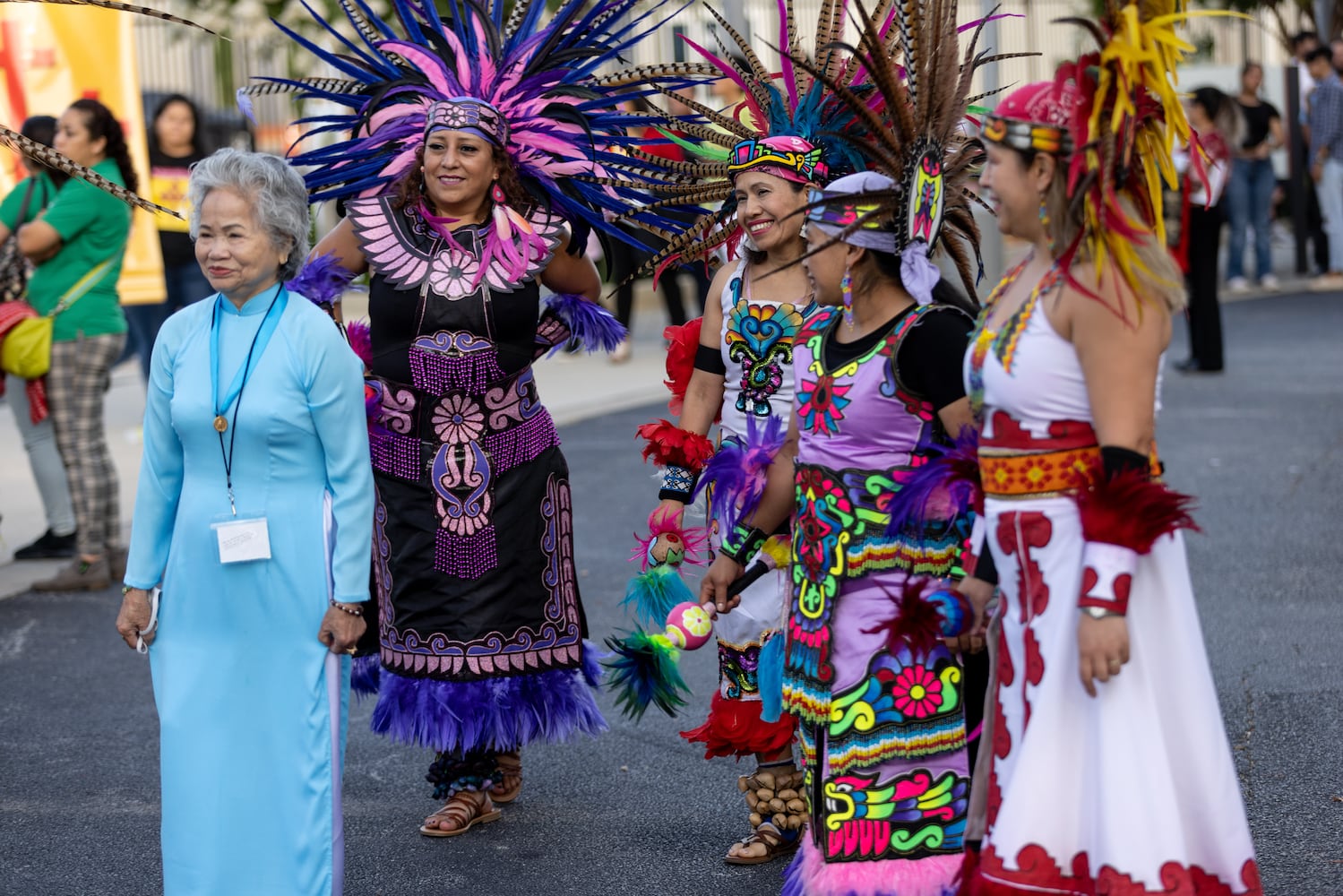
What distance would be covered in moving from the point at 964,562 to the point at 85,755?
10.6ft

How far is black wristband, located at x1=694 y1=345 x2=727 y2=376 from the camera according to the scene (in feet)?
14.7

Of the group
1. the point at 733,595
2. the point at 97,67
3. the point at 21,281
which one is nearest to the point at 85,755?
the point at 733,595

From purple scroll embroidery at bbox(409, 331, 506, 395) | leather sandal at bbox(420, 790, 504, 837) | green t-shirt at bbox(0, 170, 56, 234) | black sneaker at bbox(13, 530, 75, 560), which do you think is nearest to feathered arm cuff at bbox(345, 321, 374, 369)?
purple scroll embroidery at bbox(409, 331, 506, 395)

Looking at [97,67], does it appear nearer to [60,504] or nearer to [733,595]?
[60,504]

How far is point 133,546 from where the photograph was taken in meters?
3.80

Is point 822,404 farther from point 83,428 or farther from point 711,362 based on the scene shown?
point 83,428

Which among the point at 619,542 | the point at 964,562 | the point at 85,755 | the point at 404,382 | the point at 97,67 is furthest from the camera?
the point at 97,67

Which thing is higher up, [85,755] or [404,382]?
[404,382]

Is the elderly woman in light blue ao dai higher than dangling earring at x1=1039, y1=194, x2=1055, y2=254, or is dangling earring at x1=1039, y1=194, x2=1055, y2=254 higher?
dangling earring at x1=1039, y1=194, x2=1055, y2=254

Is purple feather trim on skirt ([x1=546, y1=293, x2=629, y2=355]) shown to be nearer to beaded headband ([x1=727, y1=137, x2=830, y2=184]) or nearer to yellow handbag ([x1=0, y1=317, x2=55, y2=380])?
beaded headband ([x1=727, y1=137, x2=830, y2=184])

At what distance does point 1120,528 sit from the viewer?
2.97 m

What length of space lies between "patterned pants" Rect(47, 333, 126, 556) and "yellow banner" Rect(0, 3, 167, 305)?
145cm

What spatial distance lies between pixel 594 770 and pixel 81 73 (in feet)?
19.4

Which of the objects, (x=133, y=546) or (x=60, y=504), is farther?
(x=60, y=504)
